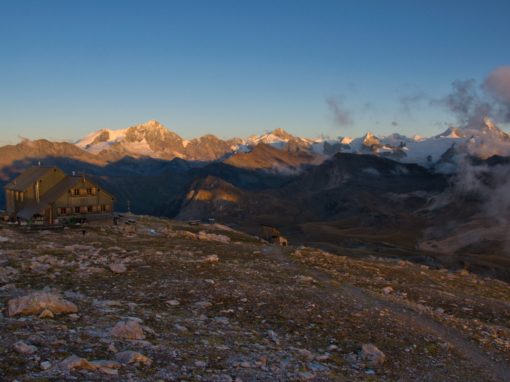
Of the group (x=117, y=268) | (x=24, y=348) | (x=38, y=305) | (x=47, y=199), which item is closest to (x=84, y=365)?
(x=24, y=348)

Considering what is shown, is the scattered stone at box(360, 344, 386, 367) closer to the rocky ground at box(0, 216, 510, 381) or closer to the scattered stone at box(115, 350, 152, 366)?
the rocky ground at box(0, 216, 510, 381)

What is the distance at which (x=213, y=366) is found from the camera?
46.2 feet

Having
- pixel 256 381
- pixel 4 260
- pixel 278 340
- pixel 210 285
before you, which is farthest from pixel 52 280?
pixel 256 381

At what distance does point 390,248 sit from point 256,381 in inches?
7407

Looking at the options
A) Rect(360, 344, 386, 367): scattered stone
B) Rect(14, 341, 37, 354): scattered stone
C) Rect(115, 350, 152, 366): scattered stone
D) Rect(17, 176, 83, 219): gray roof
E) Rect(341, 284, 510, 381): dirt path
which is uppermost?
Rect(17, 176, 83, 219): gray roof

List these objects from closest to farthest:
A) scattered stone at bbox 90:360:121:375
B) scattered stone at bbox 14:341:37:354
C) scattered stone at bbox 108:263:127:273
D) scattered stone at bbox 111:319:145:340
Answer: scattered stone at bbox 90:360:121:375
scattered stone at bbox 14:341:37:354
scattered stone at bbox 111:319:145:340
scattered stone at bbox 108:263:127:273

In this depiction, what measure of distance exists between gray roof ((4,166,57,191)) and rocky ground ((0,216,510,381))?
30550 millimetres

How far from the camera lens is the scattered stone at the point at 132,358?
13.3m

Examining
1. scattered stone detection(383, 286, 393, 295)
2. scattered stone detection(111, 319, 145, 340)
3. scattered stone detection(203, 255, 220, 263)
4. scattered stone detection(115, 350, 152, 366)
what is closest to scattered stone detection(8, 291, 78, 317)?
scattered stone detection(111, 319, 145, 340)

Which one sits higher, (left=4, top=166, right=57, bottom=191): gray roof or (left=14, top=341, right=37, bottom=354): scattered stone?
(left=4, top=166, right=57, bottom=191): gray roof

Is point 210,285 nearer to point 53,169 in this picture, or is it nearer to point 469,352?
point 469,352

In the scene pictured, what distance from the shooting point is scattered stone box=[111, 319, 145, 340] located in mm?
15594

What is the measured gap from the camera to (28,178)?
6706 centimetres

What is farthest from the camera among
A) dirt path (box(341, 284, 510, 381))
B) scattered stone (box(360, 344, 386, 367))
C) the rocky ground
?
dirt path (box(341, 284, 510, 381))
